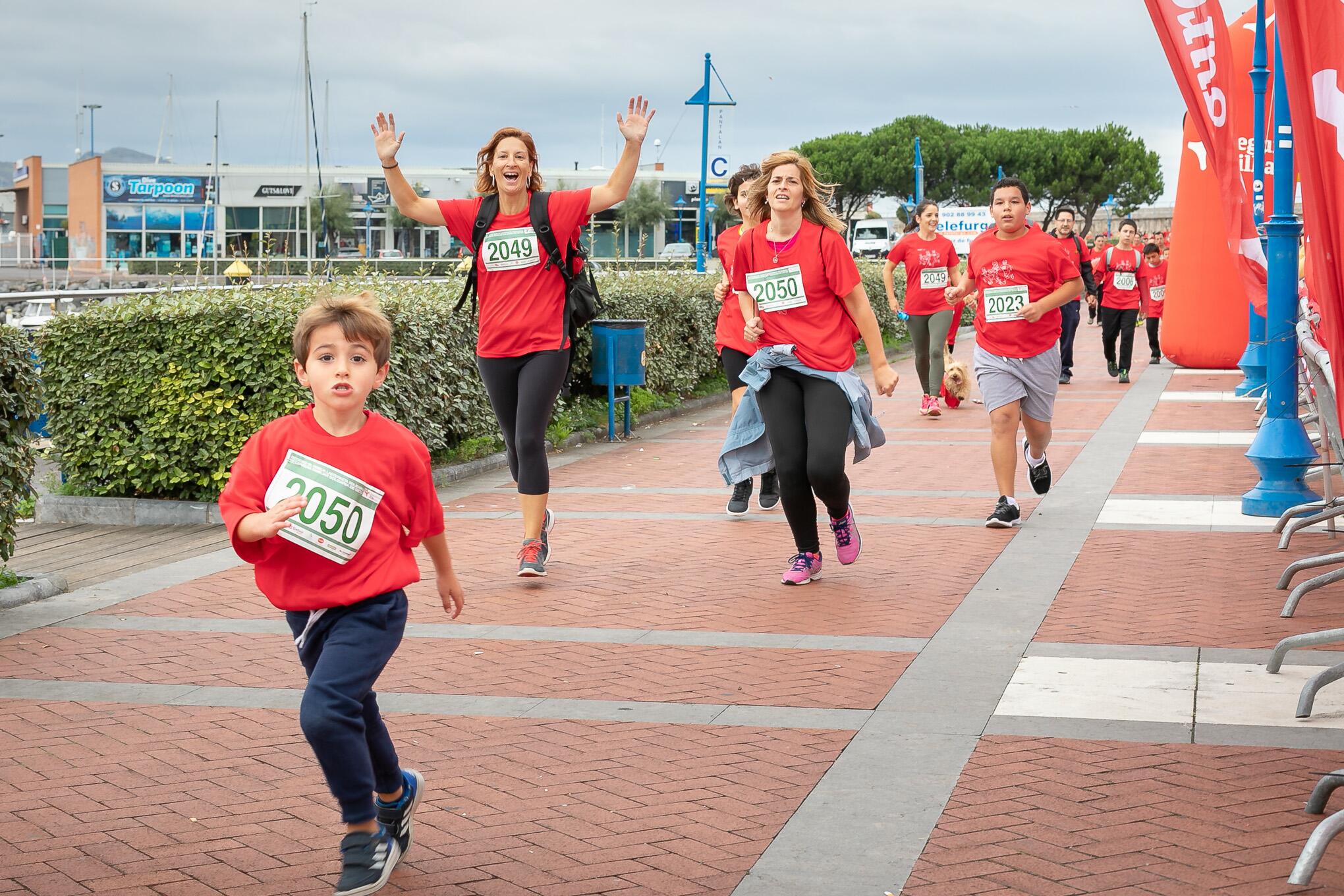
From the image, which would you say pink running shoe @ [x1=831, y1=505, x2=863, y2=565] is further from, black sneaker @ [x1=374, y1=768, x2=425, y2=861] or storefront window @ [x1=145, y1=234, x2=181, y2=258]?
storefront window @ [x1=145, y1=234, x2=181, y2=258]

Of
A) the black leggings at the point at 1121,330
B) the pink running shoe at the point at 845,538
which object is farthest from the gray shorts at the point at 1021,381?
the black leggings at the point at 1121,330

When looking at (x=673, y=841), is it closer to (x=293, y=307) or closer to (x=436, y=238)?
(x=293, y=307)

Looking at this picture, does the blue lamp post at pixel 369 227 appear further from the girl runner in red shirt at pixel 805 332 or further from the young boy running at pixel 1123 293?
the girl runner in red shirt at pixel 805 332

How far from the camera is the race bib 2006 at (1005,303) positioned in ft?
28.5

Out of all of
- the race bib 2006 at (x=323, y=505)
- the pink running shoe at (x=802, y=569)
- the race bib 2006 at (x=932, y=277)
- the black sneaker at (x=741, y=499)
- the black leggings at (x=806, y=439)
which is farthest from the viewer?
the race bib 2006 at (x=932, y=277)

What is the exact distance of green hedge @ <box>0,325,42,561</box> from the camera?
267 inches

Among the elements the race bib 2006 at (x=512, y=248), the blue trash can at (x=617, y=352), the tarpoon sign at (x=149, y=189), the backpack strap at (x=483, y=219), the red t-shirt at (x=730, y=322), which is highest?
the tarpoon sign at (x=149, y=189)

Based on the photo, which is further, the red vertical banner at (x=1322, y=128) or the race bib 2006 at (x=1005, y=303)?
the race bib 2006 at (x=1005, y=303)

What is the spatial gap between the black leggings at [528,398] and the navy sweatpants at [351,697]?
351cm

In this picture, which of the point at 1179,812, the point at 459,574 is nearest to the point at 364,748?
the point at 1179,812

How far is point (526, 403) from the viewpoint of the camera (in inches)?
284

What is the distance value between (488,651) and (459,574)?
5.51 ft

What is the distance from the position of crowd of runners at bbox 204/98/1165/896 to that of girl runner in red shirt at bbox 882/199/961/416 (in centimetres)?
549

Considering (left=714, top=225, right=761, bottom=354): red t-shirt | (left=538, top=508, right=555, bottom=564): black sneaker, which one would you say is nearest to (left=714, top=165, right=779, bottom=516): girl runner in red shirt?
(left=714, top=225, right=761, bottom=354): red t-shirt
